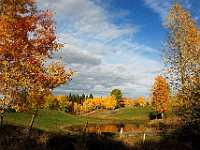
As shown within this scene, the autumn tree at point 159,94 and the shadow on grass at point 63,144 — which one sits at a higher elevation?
the autumn tree at point 159,94

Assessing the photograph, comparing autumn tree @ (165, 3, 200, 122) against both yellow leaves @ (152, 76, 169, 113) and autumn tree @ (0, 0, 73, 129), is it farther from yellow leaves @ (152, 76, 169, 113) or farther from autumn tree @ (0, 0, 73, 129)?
yellow leaves @ (152, 76, 169, 113)

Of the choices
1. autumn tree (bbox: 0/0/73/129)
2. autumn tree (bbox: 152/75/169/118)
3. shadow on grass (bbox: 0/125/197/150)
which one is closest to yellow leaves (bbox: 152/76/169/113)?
autumn tree (bbox: 152/75/169/118)

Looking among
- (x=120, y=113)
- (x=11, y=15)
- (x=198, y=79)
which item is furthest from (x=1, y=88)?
(x=120, y=113)

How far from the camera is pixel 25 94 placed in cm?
2544

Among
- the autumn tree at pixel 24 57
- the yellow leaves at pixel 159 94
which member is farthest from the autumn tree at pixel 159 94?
the autumn tree at pixel 24 57

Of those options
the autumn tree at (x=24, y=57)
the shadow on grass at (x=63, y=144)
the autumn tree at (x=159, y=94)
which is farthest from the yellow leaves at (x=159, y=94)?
the autumn tree at (x=24, y=57)

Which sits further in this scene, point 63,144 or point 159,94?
point 159,94

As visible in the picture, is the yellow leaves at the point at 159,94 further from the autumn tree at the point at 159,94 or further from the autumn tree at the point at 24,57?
the autumn tree at the point at 24,57

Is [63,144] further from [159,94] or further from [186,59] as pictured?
[159,94]

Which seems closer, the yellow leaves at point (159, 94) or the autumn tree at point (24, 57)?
the autumn tree at point (24, 57)

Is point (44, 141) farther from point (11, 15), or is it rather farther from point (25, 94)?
point (11, 15)

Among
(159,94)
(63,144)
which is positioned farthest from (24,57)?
(159,94)

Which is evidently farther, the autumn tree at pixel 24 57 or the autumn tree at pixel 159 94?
the autumn tree at pixel 159 94

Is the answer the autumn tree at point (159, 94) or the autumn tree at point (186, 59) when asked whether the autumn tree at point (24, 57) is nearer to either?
the autumn tree at point (186, 59)
